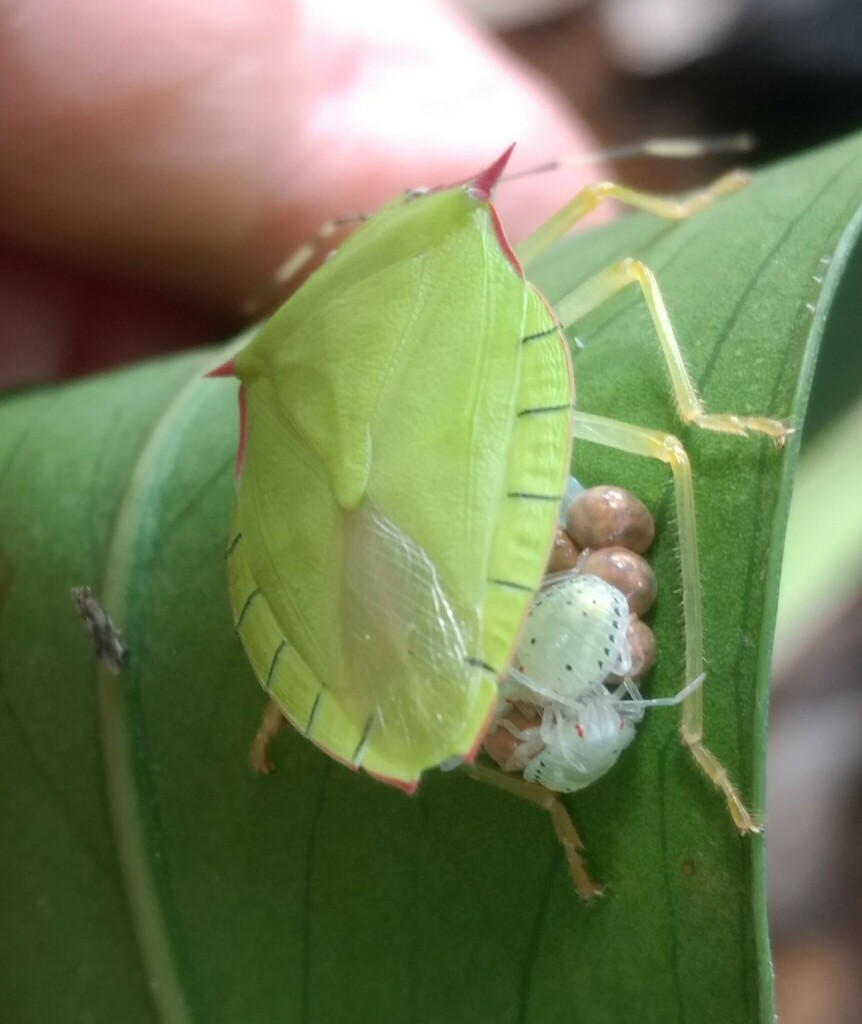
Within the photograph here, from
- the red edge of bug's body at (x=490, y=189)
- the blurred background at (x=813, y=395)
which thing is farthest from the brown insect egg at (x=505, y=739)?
the blurred background at (x=813, y=395)

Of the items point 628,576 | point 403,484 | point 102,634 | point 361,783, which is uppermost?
point 403,484

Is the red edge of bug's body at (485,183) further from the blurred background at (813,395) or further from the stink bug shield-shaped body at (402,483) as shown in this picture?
the blurred background at (813,395)

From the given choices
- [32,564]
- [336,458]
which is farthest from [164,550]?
[336,458]

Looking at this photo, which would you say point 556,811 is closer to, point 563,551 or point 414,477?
point 563,551

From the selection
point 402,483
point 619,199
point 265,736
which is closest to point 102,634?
point 265,736

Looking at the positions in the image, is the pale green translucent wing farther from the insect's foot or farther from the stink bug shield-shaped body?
the insect's foot

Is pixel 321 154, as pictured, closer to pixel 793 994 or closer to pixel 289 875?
pixel 289 875
